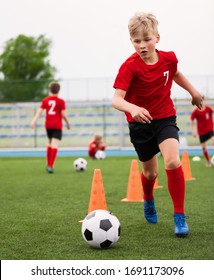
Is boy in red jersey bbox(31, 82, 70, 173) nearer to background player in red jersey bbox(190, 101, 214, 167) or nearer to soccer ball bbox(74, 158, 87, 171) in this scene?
soccer ball bbox(74, 158, 87, 171)

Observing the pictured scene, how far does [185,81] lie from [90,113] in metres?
21.4

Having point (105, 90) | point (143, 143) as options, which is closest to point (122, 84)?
point (143, 143)

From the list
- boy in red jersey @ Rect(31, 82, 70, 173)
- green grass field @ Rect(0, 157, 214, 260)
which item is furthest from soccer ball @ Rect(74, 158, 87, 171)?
green grass field @ Rect(0, 157, 214, 260)

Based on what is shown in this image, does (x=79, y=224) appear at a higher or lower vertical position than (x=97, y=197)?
lower

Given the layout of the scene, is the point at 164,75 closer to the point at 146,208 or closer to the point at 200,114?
the point at 146,208

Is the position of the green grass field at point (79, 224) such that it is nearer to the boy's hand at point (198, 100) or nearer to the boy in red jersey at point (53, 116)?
the boy's hand at point (198, 100)

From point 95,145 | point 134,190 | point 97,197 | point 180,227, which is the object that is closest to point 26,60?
point 95,145

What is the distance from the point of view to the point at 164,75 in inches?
215

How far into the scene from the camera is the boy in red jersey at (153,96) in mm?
5199

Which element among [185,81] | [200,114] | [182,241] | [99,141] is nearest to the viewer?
[182,241]

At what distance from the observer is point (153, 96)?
546cm

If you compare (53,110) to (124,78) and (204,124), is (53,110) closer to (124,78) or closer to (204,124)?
(204,124)

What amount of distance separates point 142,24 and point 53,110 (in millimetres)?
8051

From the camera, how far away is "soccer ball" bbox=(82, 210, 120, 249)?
4.72 meters
